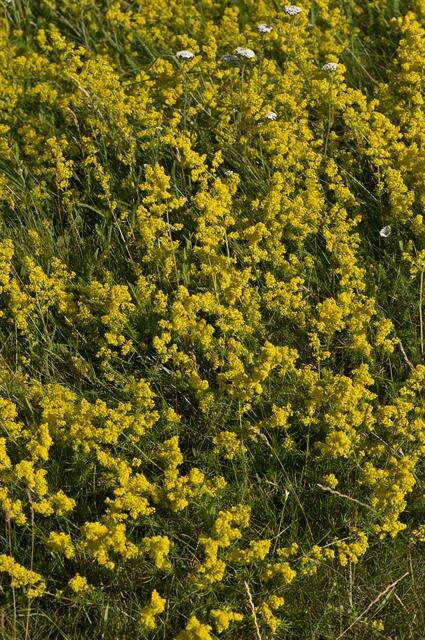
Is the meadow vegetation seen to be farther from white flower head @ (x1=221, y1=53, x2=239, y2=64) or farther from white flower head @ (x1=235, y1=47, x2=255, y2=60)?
white flower head @ (x1=235, y1=47, x2=255, y2=60)

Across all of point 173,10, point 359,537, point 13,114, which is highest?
point 173,10

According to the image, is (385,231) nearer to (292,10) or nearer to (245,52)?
(245,52)

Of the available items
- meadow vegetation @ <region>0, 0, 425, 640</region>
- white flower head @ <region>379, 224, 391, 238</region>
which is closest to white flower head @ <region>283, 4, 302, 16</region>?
meadow vegetation @ <region>0, 0, 425, 640</region>

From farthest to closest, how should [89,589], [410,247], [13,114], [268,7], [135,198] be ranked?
[268,7] → [13,114] → [135,198] → [410,247] → [89,589]

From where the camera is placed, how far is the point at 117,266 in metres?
4.49

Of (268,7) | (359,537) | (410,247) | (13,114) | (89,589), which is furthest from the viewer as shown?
(268,7)

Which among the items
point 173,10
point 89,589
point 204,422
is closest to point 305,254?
point 204,422

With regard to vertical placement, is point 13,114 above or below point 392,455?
above

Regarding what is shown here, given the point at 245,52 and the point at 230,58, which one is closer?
the point at 245,52

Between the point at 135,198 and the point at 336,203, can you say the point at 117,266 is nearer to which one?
the point at 135,198

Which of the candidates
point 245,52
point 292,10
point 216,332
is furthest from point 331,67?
point 216,332

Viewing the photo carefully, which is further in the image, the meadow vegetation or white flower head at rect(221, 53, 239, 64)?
white flower head at rect(221, 53, 239, 64)

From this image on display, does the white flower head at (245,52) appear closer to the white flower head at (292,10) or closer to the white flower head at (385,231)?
the white flower head at (292,10)

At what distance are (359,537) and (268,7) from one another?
147 inches
